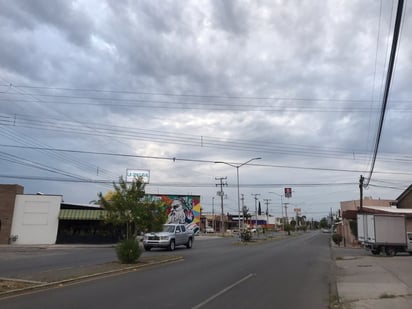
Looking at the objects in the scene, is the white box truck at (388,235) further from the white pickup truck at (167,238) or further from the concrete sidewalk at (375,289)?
the white pickup truck at (167,238)

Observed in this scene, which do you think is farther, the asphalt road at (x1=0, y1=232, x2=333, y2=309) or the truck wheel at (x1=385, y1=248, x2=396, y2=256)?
the truck wheel at (x1=385, y1=248, x2=396, y2=256)

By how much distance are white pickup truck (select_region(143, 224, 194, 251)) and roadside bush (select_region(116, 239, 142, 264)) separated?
10436 millimetres

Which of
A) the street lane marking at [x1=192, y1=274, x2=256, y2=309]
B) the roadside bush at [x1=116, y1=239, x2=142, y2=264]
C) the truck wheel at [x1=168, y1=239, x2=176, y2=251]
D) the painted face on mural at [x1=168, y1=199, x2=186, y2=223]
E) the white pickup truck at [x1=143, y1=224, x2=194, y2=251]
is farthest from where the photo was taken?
the painted face on mural at [x1=168, y1=199, x2=186, y2=223]

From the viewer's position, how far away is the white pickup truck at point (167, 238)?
31672 mm

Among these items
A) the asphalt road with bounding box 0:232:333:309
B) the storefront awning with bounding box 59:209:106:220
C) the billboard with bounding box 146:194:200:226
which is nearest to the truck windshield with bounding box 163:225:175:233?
the storefront awning with bounding box 59:209:106:220

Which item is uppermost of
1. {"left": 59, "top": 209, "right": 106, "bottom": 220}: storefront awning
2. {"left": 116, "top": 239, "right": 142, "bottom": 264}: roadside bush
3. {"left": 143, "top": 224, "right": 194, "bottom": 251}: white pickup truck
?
{"left": 59, "top": 209, "right": 106, "bottom": 220}: storefront awning

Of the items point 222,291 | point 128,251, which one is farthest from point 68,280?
point 128,251

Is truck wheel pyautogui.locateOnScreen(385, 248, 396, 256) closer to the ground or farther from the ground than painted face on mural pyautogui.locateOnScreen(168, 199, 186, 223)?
closer to the ground

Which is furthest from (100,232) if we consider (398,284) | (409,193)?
(398,284)

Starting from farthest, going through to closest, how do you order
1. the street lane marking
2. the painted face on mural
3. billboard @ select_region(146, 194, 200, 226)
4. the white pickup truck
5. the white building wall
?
billboard @ select_region(146, 194, 200, 226) → the painted face on mural → the white building wall → the white pickup truck → the street lane marking

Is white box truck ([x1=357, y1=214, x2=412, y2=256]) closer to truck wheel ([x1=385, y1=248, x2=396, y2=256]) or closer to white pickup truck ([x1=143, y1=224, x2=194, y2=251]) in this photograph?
truck wheel ([x1=385, y1=248, x2=396, y2=256])

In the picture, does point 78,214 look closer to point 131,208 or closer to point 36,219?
point 36,219

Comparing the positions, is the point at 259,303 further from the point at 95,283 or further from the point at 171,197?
the point at 171,197

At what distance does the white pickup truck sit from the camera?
31.7 meters
